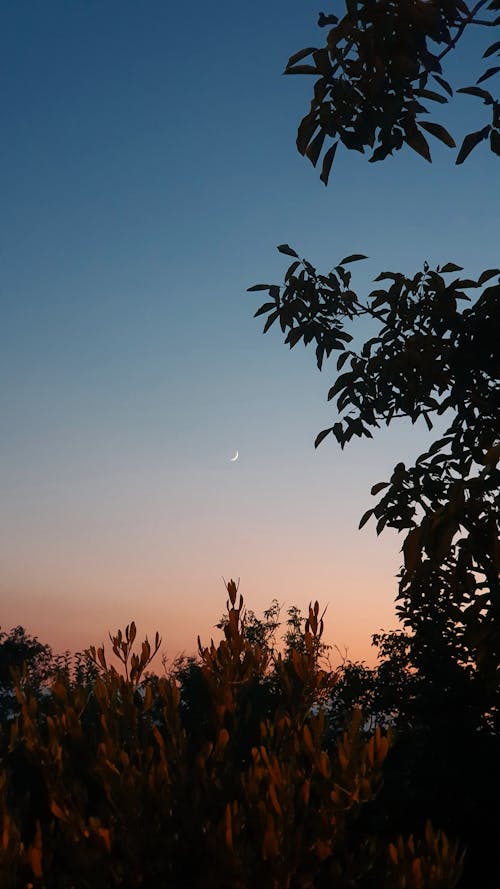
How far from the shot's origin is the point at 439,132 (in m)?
6.11

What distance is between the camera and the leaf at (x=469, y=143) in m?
5.99

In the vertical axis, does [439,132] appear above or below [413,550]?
above

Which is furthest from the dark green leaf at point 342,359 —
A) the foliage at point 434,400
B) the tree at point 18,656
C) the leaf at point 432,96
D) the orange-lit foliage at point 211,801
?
the tree at point 18,656

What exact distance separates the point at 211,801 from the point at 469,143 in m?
4.84

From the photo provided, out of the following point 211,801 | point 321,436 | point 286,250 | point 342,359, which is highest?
point 286,250

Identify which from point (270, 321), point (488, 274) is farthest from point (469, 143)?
point (270, 321)

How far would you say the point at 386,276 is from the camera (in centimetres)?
898

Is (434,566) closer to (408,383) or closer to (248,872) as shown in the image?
(248,872)

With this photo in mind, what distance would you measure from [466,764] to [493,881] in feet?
6.32

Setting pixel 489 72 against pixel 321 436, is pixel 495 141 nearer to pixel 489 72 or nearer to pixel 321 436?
pixel 489 72

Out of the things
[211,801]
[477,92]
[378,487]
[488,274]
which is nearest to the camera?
[211,801]

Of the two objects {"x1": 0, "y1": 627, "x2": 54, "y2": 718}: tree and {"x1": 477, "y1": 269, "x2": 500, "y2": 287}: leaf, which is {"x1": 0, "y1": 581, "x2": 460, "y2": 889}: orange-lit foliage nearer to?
{"x1": 477, "y1": 269, "x2": 500, "y2": 287}: leaf

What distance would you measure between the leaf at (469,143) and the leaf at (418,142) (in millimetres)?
230

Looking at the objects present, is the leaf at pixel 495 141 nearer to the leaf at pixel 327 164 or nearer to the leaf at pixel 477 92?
the leaf at pixel 477 92
